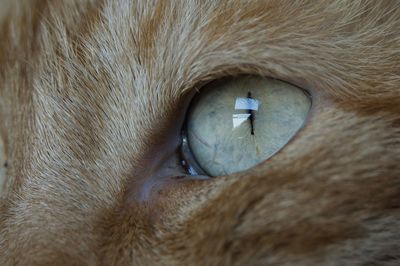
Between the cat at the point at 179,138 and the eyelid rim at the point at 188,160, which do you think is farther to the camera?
the eyelid rim at the point at 188,160

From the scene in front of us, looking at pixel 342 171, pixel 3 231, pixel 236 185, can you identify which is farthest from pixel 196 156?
pixel 3 231

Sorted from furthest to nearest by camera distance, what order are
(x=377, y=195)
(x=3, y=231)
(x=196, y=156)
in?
1. (x=3, y=231)
2. (x=196, y=156)
3. (x=377, y=195)

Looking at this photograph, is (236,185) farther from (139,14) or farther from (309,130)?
(139,14)

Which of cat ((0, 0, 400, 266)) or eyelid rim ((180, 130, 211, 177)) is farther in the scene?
eyelid rim ((180, 130, 211, 177))
